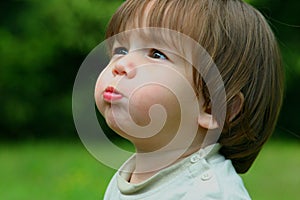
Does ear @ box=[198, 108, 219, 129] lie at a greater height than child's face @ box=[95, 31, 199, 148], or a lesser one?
lesser

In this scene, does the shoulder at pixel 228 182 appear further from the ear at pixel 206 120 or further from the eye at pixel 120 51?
the eye at pixel 120 51

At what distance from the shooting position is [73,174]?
495 cm

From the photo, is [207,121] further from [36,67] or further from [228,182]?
[36,67]

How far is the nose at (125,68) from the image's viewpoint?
6.17ft

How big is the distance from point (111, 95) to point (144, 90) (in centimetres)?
7

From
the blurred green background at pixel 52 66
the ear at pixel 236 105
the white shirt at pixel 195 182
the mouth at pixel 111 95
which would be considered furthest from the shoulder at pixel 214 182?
the blurred green background at pixel 52 66

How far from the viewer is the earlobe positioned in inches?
75.9

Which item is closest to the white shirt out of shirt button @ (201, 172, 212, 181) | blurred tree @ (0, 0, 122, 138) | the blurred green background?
shirt button @ (201, 172, 212, 181)

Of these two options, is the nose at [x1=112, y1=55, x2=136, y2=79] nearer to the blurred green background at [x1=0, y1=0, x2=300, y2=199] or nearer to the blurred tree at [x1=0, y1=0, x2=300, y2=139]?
the blurred green background at [x1=0, y1=0, x2=300, y2=199]

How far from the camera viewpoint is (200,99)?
76.1 inches

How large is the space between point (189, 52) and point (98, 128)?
282mm

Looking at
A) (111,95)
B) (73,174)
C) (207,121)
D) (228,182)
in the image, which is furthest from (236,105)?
(73,174)

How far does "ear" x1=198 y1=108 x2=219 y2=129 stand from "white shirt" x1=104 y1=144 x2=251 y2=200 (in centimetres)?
5

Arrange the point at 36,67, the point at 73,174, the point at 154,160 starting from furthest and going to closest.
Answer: the point at 36,67 → the point at 73,174 → the point at 154,160
